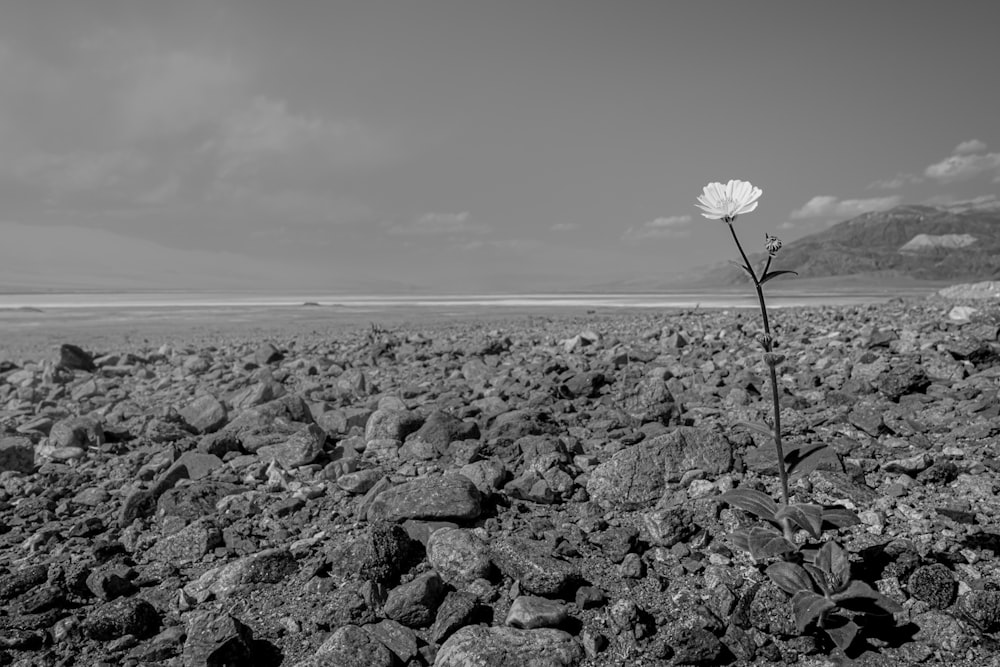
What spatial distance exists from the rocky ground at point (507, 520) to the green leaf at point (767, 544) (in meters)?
0.17

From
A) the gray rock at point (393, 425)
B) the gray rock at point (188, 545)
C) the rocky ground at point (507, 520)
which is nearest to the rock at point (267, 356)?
the rocky ground at point (507, 520)

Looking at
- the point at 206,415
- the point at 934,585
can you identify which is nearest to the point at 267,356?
the point at 206,415

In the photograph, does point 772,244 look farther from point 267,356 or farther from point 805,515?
point 267,356

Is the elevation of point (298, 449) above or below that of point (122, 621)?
above

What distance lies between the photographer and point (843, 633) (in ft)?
7.82

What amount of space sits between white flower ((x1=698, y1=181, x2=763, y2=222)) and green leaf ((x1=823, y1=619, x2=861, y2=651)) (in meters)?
1.53

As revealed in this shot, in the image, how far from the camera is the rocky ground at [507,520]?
100 inches

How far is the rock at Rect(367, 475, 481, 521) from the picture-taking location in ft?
10.8

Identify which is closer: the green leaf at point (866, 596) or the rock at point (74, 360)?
the green leaf at point (866, 596)

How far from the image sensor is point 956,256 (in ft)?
344

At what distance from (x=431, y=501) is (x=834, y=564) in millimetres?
1769

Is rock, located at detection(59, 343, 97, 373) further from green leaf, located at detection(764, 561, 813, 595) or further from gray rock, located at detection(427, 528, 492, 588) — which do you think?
green leaf, located at detection(764, 561, 813, 595)

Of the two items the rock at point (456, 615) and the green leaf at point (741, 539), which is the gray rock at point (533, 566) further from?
the green leaf at point (741, 539)

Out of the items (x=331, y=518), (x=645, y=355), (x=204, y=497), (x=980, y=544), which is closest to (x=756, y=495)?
(x=980, y=544)
